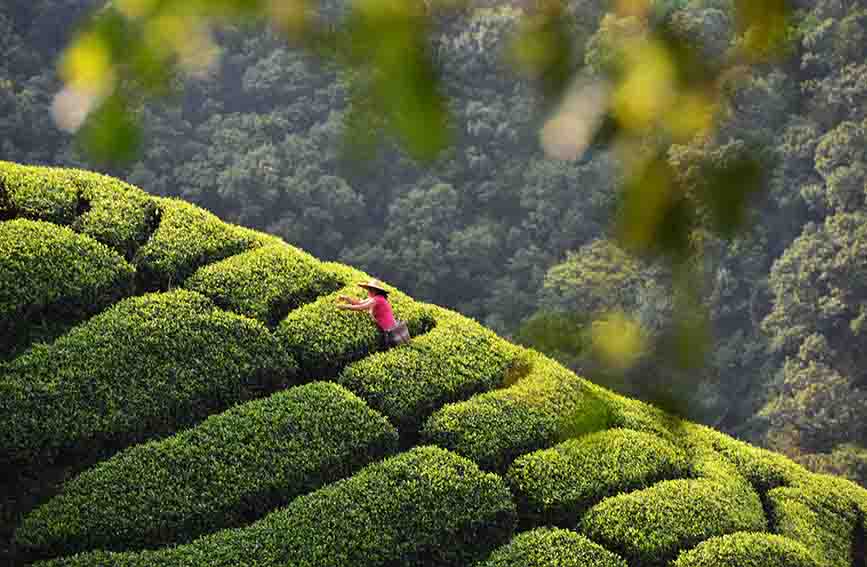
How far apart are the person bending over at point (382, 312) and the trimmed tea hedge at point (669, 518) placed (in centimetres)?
172

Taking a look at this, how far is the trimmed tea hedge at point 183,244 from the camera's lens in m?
6.39

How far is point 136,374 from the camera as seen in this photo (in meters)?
5.64

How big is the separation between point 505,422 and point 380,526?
1.16 meters

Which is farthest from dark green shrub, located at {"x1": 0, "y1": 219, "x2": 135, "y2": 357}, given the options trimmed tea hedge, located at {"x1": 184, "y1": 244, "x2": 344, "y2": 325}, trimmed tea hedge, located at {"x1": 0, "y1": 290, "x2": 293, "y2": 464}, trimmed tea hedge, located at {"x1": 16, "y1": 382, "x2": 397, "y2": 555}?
trimmed tea hedge, located at {"x1": 16, "y1": 382, "x2": 397, "y2": 555}

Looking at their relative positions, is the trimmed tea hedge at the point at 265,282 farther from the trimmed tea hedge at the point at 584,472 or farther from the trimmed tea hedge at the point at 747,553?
the trimmed tea hedge at the point at 747,553

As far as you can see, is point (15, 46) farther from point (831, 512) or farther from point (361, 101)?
point (831, 512)

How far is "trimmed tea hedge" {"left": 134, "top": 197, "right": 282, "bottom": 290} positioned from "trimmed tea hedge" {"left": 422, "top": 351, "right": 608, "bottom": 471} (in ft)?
6.37

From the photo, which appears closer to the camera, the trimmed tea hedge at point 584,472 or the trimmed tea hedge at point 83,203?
the trimmed tea hedge at point 584,472

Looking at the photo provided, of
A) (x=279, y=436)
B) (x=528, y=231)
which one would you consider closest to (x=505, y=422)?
(x=279, y=436)

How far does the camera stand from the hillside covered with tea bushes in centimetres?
518

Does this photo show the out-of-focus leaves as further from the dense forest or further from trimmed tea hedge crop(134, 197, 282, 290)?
the dense forest

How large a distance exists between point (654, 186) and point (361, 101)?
0.43 m

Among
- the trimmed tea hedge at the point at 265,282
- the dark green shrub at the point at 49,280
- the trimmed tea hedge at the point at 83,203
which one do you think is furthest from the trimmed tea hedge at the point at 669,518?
the trimmed tea hedge at the point at 83,203

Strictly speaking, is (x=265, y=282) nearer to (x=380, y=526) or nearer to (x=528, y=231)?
(x=380, y=526)
